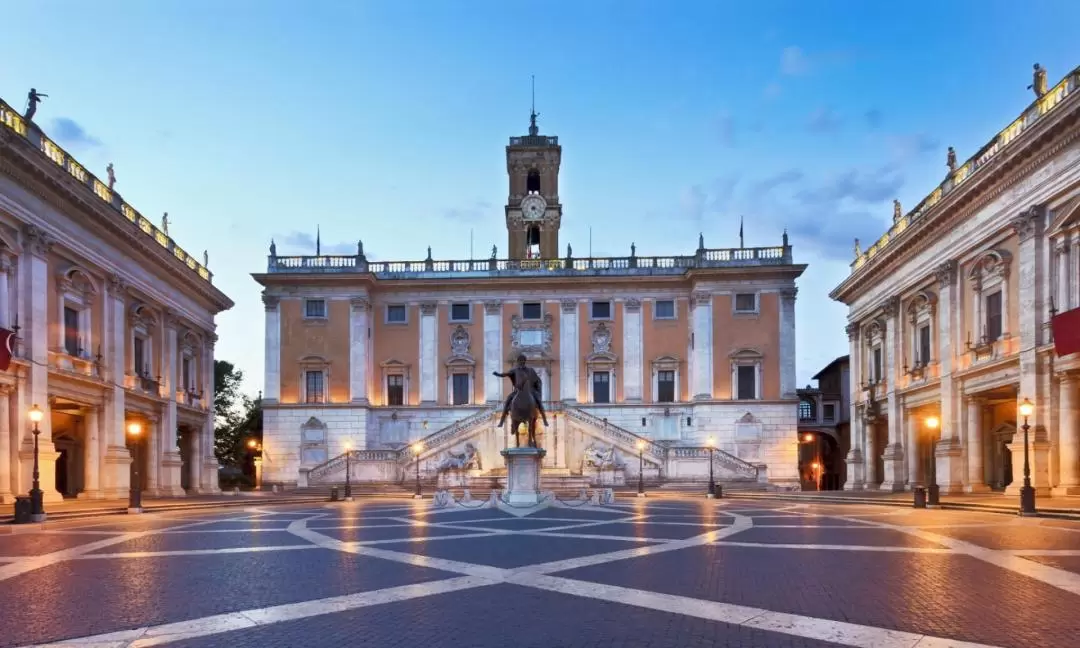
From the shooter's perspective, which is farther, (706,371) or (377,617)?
(706,371)

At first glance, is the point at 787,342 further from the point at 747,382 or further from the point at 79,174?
the point at 79,174

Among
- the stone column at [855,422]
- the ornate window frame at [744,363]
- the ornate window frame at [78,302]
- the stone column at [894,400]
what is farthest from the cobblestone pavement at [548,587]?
the ornate window frame at [744,363]

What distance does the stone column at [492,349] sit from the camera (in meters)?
58.4

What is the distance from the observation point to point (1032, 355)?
29672 mm

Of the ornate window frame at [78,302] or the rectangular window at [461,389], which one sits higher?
the ornate window frame at [78,302]

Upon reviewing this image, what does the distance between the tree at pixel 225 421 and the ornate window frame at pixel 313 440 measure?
26.5 m

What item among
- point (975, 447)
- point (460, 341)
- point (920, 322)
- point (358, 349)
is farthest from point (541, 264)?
point (975, 447)

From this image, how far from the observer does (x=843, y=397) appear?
272ft

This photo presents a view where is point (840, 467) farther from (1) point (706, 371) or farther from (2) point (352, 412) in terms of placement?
(2) point (352, 412)

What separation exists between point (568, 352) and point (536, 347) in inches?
84.3

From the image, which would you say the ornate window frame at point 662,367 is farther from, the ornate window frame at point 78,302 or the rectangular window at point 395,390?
the ornate window frame at point 78,302

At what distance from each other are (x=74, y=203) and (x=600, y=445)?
29.7 metres

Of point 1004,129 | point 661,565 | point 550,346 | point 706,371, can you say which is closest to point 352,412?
point 550,346

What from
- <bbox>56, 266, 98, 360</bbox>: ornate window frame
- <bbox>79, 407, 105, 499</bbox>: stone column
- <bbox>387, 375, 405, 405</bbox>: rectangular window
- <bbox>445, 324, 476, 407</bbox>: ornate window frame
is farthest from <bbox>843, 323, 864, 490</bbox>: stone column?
<bbox>56, 266, 98, 360</bbox>: ornate window frame
